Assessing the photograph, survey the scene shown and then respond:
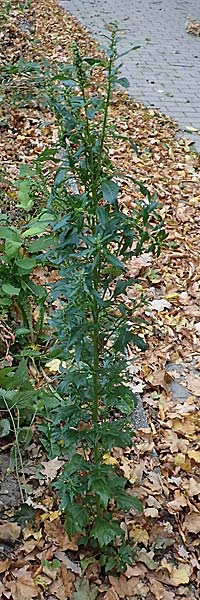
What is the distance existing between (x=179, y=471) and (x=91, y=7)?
33.0ft

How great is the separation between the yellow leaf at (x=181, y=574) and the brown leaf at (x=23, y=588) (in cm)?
49

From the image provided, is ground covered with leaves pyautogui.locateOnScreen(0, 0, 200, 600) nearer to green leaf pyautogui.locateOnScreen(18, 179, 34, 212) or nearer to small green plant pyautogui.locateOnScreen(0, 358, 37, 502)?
small green plant pyautogui.locateOnScreen(0, 358, 37, 502)

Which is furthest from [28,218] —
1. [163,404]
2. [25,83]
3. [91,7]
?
[91,7]

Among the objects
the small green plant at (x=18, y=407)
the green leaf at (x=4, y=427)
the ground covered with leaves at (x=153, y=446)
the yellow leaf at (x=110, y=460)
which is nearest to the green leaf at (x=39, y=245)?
the ground covered with leaves at (x=153, y=446)

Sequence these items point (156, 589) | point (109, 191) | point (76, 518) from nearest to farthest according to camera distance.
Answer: point (109, 191) → point (76, 518) → point (156, 589)

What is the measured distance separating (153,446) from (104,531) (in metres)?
0.67

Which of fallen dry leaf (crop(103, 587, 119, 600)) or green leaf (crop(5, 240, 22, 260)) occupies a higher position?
green leaf (crop(5, 240, 22, 260))

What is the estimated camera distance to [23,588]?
2152 mm

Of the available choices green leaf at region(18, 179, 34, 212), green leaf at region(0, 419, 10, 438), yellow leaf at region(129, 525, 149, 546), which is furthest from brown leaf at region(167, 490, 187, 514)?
green leaf at region(18, 179, 34, 212)

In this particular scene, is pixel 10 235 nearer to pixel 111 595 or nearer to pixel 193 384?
pixel 193 384

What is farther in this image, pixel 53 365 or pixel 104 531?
pixel 53 365

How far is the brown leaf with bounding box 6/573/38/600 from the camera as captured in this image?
2136 millimetres

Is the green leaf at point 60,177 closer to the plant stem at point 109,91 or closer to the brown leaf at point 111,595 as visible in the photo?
the plant stem at point 109,91

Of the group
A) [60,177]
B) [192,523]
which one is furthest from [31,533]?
[60,177]
